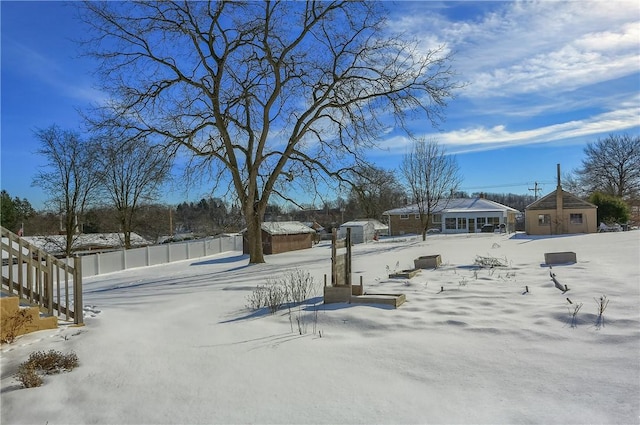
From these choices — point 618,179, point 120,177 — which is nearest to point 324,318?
point 120,177

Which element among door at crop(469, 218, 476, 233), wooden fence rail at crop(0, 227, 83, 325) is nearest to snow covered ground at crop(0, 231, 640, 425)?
wooden fence rail at crop(0, 227, 83, 325)

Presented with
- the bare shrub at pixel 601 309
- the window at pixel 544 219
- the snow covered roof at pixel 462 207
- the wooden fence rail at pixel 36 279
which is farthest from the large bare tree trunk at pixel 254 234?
the snow covered roof at pixel 462 207

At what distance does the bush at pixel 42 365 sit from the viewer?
15.3 ft

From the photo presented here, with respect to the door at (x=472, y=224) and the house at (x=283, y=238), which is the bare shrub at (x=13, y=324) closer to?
the house at (x=283, y=238)

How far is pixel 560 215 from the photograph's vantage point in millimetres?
36094

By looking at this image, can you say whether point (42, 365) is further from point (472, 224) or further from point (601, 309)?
point (472, 224)

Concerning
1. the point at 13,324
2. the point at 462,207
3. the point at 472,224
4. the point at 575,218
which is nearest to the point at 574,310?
the point at 13,324

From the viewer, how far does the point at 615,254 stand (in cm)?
1418

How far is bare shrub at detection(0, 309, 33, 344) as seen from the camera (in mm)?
6043

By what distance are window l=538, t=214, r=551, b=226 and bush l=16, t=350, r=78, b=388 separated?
37.7 m

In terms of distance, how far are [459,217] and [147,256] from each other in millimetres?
35318

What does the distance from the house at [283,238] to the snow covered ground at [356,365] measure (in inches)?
903

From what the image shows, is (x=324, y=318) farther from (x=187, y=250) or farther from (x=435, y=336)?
(x=187, y=250)

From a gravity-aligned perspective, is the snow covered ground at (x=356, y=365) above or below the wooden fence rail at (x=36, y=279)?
below
